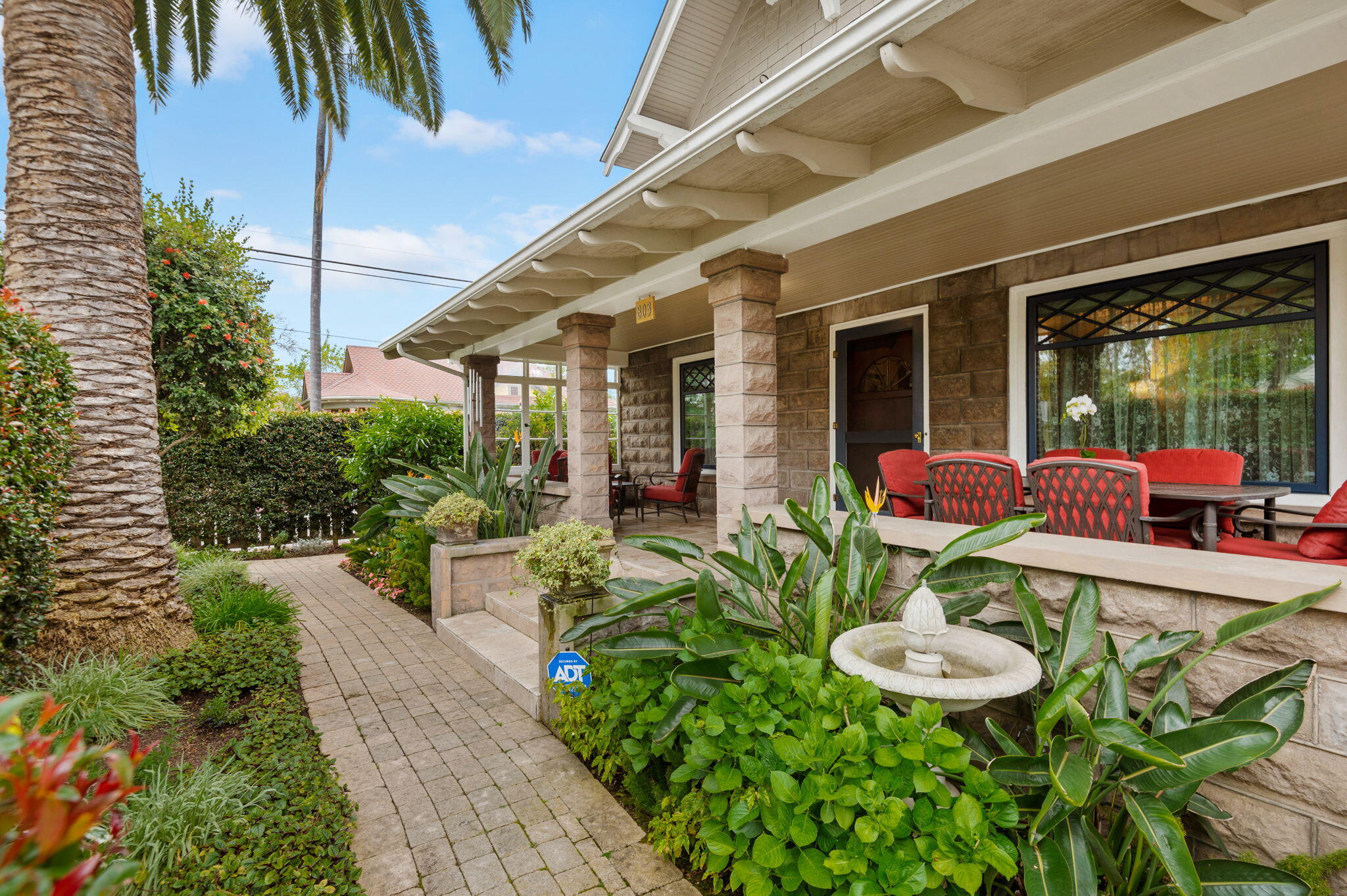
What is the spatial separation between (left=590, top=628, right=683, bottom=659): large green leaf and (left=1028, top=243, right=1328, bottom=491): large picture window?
362cm

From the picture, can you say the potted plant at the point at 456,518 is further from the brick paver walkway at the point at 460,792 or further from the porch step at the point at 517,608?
the brick paver walkway at the point at 460,792

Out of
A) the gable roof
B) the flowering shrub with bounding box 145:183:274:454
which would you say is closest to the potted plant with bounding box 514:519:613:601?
the flowering shrub with bounding box 145:183:274:454

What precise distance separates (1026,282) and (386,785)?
16.7ft

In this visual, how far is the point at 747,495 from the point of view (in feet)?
12.5

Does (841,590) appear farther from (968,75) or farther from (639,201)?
(639,201)

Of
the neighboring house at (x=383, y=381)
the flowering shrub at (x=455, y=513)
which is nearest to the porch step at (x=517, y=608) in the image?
the flowering shrub at (x=455, y=513)

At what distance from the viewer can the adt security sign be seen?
273 cm

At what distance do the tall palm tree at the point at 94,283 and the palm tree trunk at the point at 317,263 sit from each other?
43.2 ft

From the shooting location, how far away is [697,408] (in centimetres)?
816

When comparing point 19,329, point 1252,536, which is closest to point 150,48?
point 19,329

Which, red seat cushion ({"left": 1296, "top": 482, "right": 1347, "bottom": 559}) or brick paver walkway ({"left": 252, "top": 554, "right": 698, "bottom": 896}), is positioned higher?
red seat cushion ({"left": 1296, "top": 482, "right": 1347, "bottom": 559})

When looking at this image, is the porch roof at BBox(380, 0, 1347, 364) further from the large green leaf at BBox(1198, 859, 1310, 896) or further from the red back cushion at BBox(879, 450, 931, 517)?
the large green leaf at BBox(1198, 859, 1310, 896)

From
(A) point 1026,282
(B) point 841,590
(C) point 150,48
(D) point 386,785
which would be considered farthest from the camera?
(C) point 150,48

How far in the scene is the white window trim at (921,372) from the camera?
509 cm
